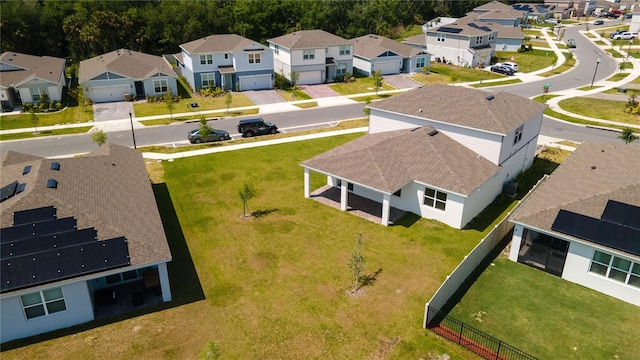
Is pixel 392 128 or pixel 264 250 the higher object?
pixel 392 128

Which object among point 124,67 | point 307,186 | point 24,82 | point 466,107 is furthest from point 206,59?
point 466,107

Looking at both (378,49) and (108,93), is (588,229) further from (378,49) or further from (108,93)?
(378,49)

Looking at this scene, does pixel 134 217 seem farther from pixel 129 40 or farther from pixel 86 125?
pixel 129 40

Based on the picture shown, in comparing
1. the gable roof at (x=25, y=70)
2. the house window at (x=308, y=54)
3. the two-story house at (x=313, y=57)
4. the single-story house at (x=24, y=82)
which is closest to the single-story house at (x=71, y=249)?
the single-story house at (x=24, y=82)

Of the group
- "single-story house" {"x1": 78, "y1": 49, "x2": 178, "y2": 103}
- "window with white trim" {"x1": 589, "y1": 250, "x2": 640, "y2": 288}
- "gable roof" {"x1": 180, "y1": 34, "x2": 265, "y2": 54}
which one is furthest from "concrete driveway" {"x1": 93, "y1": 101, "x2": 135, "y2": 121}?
"window with white trim" {"x1": 589, "y1": 250, "x2": 640, "y2": 288}

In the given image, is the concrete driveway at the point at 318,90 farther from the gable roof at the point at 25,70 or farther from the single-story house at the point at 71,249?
the single-story house at the point at 71,249

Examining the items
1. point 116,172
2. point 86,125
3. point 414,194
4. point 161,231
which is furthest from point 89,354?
point 86,125

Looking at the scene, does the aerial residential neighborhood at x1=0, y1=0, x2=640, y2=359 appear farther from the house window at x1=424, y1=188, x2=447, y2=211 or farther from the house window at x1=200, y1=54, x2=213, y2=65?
the house window at x1=200, y1=54, x2=213, y2=65
